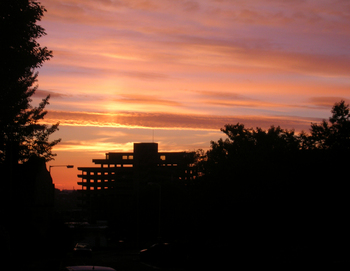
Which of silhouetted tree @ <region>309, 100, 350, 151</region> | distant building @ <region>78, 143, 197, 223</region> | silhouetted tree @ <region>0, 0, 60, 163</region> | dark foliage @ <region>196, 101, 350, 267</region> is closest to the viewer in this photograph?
silhouetted tree @ <region>0, 0, 60, 163</region>

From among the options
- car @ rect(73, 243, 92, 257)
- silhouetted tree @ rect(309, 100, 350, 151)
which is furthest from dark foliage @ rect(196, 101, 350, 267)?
car @ rect(73, 243, 92, 257)

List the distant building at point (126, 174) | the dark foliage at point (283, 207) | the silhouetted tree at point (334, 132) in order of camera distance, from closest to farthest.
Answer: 1. the dark foliage at point (283, 207)
2. the silhouetted tree at point (334, 132)
3. the distant building at point (126, 174)

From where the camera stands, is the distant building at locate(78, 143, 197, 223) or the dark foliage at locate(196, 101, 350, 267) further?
the distant building at locate(78, 143, 197, 223)

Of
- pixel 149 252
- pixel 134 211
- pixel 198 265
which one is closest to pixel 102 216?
pixel 134 211

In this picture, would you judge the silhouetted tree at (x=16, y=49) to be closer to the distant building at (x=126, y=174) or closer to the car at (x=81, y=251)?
the car at (x=81, y=251)

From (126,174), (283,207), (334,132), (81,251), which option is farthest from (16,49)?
(126,174)

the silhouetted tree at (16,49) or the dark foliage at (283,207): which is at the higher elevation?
the silhouetted tree at (16,49)

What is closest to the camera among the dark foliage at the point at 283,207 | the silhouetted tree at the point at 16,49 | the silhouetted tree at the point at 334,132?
the silhouetted tree at the point at 16,49

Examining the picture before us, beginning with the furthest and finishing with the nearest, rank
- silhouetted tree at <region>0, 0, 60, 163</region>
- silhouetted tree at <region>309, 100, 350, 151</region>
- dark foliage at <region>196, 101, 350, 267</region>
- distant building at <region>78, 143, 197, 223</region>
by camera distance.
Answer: distant building at <region>78, 143, 197, 223</region>
silhouetted tree at <region>309, 100, 350, 151</region>
dark foliage at <region>196, 101, 350, 267</region>
silhouetted tree at <region>0, 0, 60, 163</region>

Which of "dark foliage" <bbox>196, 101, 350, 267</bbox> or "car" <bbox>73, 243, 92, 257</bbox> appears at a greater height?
"dark foliage" <bbox>196, 101, 350, 267</bbox>

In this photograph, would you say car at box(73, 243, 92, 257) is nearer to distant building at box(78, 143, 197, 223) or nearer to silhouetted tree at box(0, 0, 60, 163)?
silhouetted tree at box(0, 0, 60, 163)

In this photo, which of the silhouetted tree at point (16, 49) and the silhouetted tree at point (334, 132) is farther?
the silhouetted tree at point (334, 132)

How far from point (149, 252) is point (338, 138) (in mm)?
18769

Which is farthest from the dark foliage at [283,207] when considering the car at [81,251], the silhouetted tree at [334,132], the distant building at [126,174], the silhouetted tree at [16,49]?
the distant building at [126,174]
